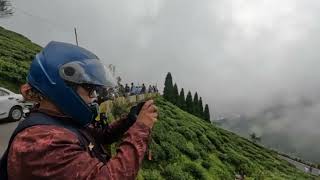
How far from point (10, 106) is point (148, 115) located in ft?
54.4

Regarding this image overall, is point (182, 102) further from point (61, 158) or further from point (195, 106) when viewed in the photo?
point (61, 158)

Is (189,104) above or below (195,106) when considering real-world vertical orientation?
below

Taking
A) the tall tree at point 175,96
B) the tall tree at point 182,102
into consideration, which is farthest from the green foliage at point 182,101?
the tall tree at point 175,96

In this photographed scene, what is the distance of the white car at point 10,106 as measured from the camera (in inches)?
717

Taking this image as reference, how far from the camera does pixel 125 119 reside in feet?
10.4

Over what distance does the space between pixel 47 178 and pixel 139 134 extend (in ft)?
1.55

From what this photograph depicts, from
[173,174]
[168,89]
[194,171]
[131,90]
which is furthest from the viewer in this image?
[168,89]

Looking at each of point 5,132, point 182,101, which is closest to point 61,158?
point 5,132

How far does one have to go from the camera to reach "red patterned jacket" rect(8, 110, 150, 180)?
225cm

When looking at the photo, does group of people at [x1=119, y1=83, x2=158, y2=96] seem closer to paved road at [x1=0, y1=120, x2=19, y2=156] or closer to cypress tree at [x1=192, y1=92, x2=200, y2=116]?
paved road at [x1=0, y1=120, x2=19, y2=156]

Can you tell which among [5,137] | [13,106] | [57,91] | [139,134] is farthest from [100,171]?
[13,106]

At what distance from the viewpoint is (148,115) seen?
8.58ft

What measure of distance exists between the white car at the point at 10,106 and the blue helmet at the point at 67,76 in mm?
16187

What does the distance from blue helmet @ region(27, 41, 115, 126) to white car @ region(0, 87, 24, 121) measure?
16.2m
